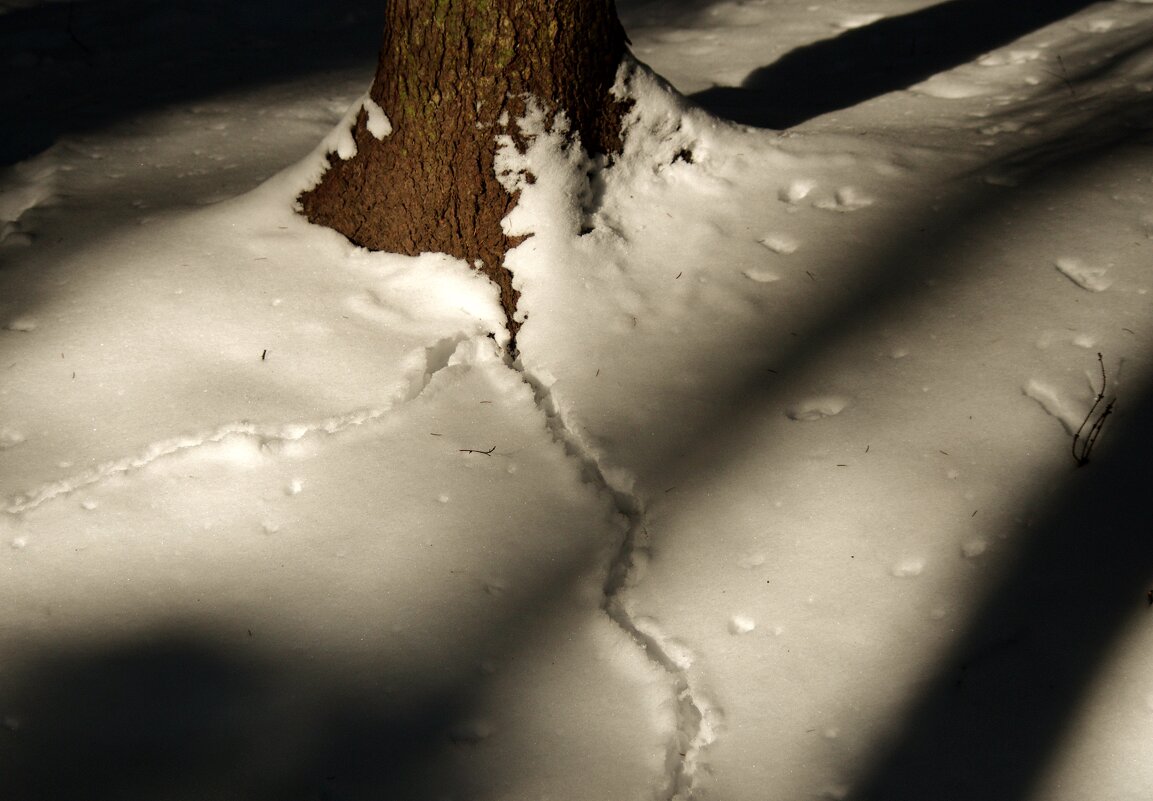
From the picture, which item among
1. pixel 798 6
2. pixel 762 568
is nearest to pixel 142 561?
pixel 762 568

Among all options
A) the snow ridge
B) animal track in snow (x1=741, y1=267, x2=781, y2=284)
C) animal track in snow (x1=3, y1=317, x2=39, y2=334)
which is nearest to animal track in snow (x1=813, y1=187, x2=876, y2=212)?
animal track in snow (x1=741, y1=267, x2=781, y2=284)

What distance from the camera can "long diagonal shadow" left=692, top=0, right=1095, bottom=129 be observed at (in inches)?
124

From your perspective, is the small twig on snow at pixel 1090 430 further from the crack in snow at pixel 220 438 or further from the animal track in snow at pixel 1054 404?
the crack in snow at pixel 220 438

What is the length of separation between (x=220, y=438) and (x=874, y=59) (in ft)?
8.66

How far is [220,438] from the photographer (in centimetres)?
193

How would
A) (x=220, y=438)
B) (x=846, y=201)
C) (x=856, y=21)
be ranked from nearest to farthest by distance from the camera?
1. (x=220, y=438)
2. (x=846, y=201)
3. (x=856, y=21)

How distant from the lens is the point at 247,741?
1.50 m

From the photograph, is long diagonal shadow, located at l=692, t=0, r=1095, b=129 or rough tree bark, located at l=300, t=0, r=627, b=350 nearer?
rough tree bark, located at l=300, t=0, r=627, b=350

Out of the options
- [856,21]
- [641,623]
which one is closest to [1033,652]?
[641,623]

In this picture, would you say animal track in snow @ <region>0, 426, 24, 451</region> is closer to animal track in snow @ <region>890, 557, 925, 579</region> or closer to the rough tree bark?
the rough tree bark

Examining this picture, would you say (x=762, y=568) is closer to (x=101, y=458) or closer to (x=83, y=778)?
(x=83, y=778)

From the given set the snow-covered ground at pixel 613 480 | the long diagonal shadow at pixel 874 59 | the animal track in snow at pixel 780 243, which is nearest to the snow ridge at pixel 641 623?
the snow-covered ground at pixel 613 480

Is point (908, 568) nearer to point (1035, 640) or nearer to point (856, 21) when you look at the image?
point (1035, 640)

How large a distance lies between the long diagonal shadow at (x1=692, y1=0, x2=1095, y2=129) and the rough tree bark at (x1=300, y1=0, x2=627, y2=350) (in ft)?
2.81
